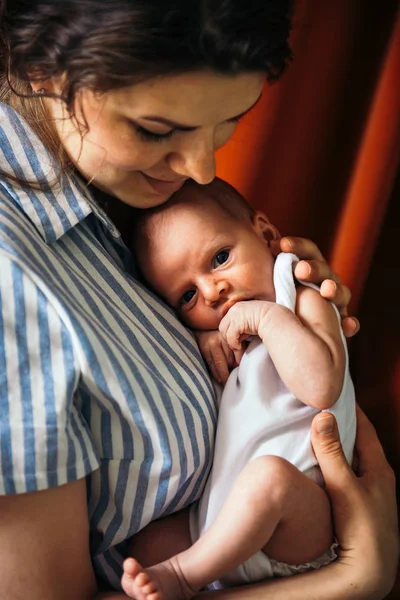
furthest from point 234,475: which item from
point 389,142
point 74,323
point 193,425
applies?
point 389,142

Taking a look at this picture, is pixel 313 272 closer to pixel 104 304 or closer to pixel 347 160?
pixel 104 304

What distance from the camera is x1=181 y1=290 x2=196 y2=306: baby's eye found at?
4.05 feet

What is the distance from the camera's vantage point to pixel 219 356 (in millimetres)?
1174

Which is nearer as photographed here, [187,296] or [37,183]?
[37,183]

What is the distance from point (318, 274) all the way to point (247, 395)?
0.83ft

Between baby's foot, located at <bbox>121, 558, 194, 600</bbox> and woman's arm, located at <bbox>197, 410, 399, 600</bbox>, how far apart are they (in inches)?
2.7

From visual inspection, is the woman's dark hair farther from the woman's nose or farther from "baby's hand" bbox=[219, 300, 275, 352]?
"baby's hand" bbox=[219, 300, 275, 352]

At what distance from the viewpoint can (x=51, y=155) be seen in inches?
40.8

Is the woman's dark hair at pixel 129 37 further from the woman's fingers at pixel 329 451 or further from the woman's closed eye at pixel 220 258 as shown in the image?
the woman's fingers at pixel 329 451

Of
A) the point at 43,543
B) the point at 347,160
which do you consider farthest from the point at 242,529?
the point at 347,160

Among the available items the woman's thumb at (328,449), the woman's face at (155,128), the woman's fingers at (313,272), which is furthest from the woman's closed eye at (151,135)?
the woman's thumb at (328,449)

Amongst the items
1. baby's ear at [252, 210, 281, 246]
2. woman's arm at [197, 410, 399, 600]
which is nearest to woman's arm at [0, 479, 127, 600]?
woman's arm at [197, 410, 399, 600]

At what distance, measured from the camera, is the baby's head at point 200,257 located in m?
1.18

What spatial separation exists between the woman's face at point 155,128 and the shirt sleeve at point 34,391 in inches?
9.1
